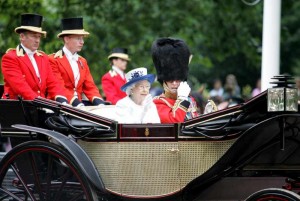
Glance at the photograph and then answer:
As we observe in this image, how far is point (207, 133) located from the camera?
280 inches

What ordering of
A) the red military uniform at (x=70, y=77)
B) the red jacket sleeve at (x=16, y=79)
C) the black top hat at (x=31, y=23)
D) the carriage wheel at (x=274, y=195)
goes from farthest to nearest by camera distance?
the red military uniform at (x=70, y=77) → the black top hat at (x=31, y=23) → the red jacket sleeve at (x=16, y=79) → the carriage wheel at (x=274, y=195)

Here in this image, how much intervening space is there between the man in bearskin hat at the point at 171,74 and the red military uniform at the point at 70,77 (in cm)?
94

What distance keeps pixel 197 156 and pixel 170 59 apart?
1212mm

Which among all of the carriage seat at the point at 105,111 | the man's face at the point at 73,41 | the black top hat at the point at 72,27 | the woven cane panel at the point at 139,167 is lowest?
the woven cane panel at the point at 139,167

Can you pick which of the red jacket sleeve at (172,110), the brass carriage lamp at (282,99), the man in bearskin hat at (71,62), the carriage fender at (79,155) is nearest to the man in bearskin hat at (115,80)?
the man in bearskin hat at (71,62)

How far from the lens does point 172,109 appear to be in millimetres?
7785

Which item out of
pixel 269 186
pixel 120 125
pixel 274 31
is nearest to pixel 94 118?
pixel 120 125

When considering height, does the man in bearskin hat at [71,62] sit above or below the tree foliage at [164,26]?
below

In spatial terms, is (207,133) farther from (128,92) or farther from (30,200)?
(30,200)

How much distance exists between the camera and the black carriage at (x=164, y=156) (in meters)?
7.03

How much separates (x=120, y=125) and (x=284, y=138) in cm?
120

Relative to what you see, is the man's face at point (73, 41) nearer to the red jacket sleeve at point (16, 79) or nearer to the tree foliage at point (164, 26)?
the red jacket sleeve at point (16, 79)

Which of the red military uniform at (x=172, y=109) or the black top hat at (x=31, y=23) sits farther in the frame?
the black top hat at (x=31, y=23)

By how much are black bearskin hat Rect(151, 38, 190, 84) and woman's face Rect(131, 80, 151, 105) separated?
0.28 m
